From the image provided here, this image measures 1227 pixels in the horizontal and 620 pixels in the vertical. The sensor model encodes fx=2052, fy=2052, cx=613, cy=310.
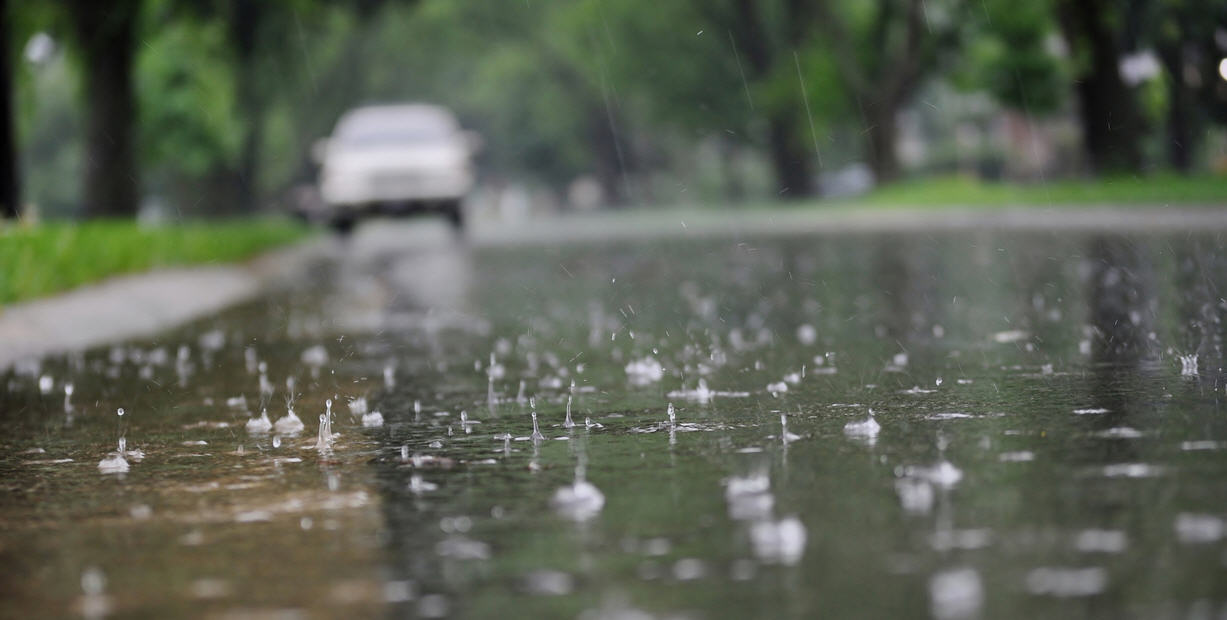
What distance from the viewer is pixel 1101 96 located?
38.3 m

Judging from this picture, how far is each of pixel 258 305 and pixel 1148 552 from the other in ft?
45.4

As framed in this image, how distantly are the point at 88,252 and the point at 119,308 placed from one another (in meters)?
1.59

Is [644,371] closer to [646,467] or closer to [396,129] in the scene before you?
[646,467]

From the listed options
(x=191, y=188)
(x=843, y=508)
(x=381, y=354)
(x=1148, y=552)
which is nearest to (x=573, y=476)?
(x=843, y=508)

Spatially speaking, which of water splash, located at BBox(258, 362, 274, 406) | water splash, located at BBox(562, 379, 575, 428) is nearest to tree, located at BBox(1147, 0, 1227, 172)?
water splash, located at BBox(258, 362, 274, 406)

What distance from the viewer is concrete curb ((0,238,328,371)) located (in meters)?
13.3

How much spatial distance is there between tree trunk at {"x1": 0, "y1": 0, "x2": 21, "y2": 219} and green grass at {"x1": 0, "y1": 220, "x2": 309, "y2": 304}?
1.19 m

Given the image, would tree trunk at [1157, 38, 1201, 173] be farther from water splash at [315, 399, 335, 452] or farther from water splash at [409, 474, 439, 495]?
water splash at [409, 474, 439, 495]

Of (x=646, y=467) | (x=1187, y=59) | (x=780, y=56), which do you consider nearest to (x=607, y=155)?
(x=780, y=56)

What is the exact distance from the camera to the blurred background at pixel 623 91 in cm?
2911

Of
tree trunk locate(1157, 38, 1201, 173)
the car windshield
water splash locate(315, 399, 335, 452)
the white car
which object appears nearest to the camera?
water splash locate(315, 399, 335, 452)

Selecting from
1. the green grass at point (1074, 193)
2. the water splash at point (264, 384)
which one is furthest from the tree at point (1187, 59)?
the water splash at point (264, 384)

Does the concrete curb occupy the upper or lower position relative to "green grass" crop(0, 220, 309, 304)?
lower

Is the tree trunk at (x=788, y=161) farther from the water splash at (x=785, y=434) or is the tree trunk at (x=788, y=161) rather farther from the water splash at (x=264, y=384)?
the water splash at (x=785, y=434)
